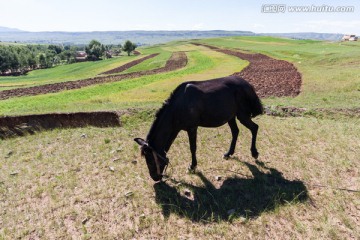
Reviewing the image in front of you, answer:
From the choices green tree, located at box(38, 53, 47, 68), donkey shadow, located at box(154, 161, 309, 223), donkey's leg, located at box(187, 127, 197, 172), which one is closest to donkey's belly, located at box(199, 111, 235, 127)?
donkey's leg, located at box(187, 127, 197, 172)

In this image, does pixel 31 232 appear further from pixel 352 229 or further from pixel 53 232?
pixel 352 229

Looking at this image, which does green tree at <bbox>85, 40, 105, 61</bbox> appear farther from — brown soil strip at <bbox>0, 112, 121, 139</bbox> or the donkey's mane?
the donkey's mane

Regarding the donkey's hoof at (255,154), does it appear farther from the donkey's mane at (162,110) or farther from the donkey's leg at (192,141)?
the donkey's mane at (162,110)

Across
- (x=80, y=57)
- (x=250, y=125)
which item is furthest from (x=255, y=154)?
(x=80, y=57)

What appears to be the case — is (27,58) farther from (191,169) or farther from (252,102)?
(252,102)

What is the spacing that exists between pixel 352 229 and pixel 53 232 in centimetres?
721

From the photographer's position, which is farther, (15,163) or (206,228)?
(15,163)

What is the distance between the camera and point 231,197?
7.42 metres

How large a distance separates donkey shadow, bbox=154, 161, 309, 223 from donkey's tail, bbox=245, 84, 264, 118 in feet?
7.19

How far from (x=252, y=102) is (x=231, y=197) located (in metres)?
3.44

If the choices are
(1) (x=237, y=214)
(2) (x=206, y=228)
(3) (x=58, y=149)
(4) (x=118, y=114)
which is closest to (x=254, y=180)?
(1) (x=237, y=214)

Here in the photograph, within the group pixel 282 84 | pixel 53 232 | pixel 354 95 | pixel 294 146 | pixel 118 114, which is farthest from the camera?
pixel 282 84

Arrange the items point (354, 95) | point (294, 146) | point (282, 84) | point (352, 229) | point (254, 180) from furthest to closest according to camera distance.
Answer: point (282, 84), point (354, 95), point (294, 146), point (254, 180), point (352, 229)

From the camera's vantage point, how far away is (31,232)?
21.5 ft
